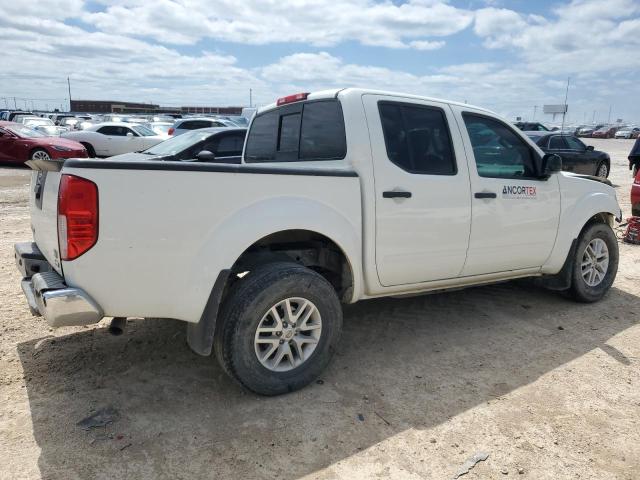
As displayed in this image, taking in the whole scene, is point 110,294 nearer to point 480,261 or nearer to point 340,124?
point 340,124

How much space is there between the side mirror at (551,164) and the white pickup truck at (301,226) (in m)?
0.03

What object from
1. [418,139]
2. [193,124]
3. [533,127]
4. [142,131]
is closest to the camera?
[418,139]

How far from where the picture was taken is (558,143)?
15.4 meters

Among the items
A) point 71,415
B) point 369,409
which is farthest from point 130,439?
point 369,409

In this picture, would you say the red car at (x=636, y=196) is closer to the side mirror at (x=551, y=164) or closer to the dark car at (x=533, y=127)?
the side mirror at (x=551, y=164)

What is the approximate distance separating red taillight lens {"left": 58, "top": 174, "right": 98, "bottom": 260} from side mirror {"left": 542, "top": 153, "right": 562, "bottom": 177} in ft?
11.7

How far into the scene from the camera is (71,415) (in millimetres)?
2992

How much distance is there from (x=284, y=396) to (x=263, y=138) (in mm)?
2383

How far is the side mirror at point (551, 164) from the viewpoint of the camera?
4332 millimetres

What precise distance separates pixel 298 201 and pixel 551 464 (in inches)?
79.8

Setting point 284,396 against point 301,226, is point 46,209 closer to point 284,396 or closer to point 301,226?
point 301,226

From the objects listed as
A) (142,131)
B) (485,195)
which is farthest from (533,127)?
(485,195)

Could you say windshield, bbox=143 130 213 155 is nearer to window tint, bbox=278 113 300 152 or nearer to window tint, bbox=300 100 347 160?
window tint, bbox=278 113 300 152

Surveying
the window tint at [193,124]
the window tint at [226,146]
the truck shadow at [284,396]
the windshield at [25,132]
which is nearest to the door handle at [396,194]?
the truck shadow at [284,396]
